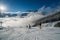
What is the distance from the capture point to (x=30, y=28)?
3.95 ft

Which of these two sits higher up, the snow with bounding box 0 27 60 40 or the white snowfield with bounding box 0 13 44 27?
the white snowfield with bounding box 0 13 44 27

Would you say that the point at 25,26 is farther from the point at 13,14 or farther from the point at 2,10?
the point at 2,10

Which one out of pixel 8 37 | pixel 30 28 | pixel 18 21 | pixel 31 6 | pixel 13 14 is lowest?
pixel 8 37

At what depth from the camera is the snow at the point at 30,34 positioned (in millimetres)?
1154

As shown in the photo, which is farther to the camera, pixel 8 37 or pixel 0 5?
pixel 0 5

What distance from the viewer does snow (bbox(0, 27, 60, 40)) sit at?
115 centimetres

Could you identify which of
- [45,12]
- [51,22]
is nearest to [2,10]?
[45,12]

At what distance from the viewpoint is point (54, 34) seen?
1.17 m

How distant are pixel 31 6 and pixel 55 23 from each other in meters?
0.43

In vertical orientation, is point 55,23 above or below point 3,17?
below

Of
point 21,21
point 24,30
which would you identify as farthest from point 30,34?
point 21,21

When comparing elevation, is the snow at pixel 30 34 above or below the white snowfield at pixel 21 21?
below

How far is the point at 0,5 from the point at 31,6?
1.56 feet

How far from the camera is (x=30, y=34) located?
3.89 feet
